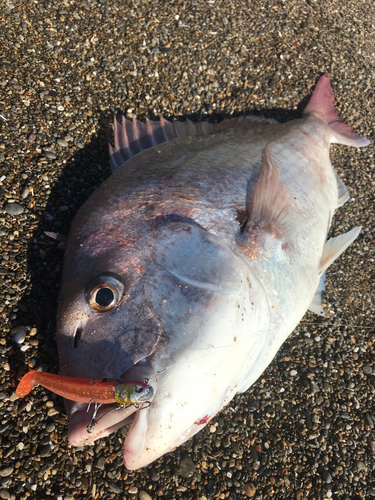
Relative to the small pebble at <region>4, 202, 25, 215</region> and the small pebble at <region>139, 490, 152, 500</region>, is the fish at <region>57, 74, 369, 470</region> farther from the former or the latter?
the small pebble at <region>139, 490, 152, 500</region>

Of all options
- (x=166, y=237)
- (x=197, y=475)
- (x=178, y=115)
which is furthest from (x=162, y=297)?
(x=178, y=115)

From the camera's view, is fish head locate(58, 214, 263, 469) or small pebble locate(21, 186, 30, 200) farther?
small pebble locate(21, 186, 30, 200)

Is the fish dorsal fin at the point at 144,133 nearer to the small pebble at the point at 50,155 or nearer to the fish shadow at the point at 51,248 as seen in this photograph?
the fish shadow at the point at 51,248

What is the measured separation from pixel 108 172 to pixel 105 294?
186cm

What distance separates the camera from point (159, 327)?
1.65 metres

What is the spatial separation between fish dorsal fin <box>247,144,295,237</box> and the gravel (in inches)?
48.3

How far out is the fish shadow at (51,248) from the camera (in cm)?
235

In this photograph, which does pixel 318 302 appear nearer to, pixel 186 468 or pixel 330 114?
pixel 186 468

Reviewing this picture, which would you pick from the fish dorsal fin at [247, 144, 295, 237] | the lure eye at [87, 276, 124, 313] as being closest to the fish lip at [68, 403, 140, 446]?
the lure eye at [87, 276, 124, 313]

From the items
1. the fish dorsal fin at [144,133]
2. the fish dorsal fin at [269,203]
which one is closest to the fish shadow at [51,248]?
the fish dorsal fin at [144,133]

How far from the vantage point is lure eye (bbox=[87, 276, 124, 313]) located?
1697mm

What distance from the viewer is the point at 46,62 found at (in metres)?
3.38

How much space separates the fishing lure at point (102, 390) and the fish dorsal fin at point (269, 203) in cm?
127

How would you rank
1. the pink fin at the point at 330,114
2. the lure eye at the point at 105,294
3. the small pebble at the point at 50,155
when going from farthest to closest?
1. the pink fin at the point at 330,114
2. the small pebble at the point at 50,155
3. the lure eye at the point at 105,294
